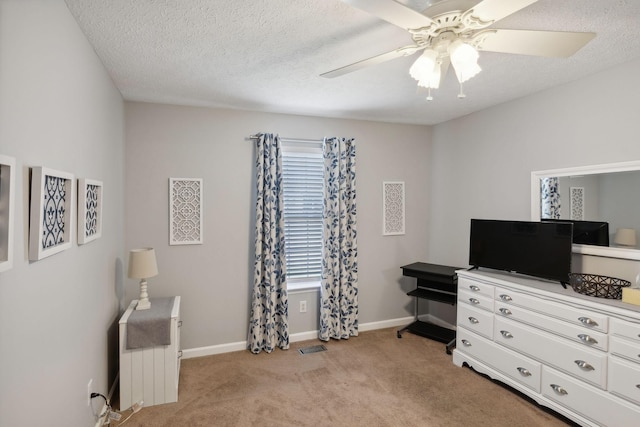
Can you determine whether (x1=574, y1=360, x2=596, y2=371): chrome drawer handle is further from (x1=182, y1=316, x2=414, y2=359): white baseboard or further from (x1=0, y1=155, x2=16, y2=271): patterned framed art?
(x1=0, y1=155, x2=16, y2=271): patterned framed art

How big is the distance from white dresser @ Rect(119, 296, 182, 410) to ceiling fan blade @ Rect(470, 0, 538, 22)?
105 inches

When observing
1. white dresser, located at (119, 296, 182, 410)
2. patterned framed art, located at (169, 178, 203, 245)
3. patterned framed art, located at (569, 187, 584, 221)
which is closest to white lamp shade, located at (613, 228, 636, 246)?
patterned framed art, located at (569, 187, 584, 221)

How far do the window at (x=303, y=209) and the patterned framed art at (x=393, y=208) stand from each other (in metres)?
0.81

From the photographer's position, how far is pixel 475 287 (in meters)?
2.96

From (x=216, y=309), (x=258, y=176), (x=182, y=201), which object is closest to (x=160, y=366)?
(x=216, y=309)

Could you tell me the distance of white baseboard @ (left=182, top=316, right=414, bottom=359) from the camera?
3.26 meters

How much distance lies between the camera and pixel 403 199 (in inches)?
161

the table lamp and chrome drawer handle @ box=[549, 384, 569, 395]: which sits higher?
the table lamp

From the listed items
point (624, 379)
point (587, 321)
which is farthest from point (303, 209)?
point (624, 379)

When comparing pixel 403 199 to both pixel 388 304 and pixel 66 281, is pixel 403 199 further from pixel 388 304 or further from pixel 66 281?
pixel 66 281

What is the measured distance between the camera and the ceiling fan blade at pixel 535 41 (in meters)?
1.41

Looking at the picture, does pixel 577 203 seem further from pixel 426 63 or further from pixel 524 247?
pixel 426 63

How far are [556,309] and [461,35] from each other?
1.99 meters

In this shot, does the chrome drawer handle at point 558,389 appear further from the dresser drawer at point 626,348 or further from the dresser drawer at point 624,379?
the dresser drawer at point 626,348
